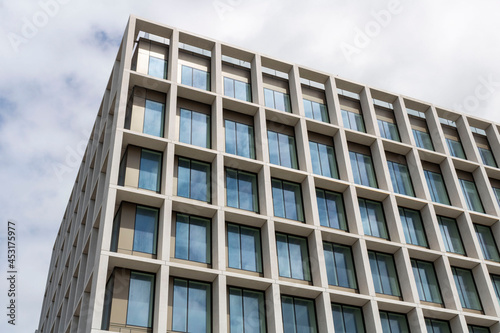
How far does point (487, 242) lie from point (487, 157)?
27.2ft

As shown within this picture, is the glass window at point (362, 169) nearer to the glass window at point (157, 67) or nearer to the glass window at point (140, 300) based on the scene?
the glass window at point (157, 67)

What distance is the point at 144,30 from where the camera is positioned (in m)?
36.4

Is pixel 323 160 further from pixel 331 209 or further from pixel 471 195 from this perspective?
pixel 471 195

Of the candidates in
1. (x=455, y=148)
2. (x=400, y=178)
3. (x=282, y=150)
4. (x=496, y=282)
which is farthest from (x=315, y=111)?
(x=496, y=282)

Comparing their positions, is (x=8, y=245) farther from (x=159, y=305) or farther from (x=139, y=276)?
(x=159, y=305)

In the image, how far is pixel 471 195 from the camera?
134 feet

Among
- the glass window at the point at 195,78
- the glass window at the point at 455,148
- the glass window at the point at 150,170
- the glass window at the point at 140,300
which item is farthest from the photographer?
the glass window at the point at 455,148

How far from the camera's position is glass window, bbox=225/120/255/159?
3431 cm

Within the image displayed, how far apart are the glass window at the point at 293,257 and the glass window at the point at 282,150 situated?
5.08 metres

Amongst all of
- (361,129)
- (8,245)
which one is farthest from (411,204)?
(8,245)

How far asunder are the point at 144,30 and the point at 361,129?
16472mm

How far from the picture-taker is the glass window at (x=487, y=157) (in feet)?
143

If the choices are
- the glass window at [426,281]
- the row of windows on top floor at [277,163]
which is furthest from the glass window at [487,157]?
the glass window at [426,281]

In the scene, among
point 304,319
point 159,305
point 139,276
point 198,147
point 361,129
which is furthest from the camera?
point 361,129
